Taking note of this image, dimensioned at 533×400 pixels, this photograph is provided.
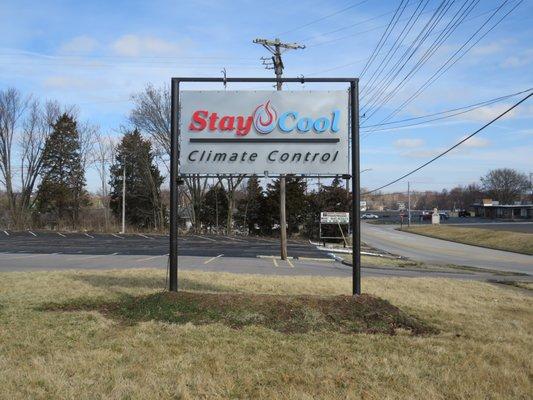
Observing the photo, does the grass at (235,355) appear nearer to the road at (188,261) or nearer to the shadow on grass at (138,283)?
the shadow on grass at (138,283)

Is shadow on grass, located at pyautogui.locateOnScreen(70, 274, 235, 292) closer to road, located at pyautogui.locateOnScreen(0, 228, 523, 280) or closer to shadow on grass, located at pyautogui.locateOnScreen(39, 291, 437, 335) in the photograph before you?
shadow on grass, located at pyautogui.locateOnScreen(39, 291, 437, 335)

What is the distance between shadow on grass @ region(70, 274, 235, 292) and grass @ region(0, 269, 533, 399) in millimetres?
1304

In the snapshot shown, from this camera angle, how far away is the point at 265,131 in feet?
29.2

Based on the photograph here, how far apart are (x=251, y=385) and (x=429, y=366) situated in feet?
5.87

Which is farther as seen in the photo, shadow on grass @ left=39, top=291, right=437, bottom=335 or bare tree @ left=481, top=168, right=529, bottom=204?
bare tree @ left=481, top=168, right=529, bottom=204

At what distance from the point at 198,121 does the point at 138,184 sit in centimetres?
4997

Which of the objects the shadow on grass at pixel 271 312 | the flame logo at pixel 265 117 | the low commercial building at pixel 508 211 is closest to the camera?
the shadow on grass at pixel 271 312

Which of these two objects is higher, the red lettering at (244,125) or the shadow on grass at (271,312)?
the red lettering at (244,125)

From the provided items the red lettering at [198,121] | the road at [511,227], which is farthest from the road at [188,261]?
the road at [511,227]

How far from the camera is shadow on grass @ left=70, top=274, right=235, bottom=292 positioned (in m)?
10.1

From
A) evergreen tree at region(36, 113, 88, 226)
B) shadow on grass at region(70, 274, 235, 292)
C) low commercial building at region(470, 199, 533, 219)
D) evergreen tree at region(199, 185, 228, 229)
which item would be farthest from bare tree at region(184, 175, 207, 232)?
low commercial building at region(470, 199, 533, 219)

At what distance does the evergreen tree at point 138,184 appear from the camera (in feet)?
183

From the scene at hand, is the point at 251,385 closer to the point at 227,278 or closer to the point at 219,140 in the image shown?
the point at 219,140

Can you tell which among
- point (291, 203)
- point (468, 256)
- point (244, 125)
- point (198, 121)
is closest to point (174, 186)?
point (198, 121)
